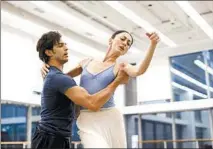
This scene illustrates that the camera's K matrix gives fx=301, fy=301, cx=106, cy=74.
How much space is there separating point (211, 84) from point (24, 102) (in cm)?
599

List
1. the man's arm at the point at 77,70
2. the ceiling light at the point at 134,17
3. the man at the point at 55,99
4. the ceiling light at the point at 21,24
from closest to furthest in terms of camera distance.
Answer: the man at the point at 55,99 < the man's arm at the point at 77,70 < the ceiling light at the point at 134,17 < the ceiling light at the point at 21,24

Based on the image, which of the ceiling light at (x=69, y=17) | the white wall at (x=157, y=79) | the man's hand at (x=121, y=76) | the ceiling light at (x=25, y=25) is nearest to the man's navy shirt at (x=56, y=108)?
the man's hand at (x=121, y=76)

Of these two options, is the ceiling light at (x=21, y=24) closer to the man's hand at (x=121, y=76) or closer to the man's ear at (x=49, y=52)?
the man's ear at (x=49, y=52)

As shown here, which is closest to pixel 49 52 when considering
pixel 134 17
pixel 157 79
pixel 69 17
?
pixel 157 79

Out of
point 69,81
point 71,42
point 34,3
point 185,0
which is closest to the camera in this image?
point 69,81

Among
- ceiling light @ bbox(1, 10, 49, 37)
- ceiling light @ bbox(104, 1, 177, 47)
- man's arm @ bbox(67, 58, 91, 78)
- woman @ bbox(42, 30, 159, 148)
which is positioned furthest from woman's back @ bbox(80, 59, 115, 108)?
ceiling light @ bbox(1, 10, 49, 37)

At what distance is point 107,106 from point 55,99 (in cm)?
24

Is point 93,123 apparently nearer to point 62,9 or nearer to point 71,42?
point 62,9

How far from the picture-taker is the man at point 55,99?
1.34m

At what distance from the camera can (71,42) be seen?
25.0 feet

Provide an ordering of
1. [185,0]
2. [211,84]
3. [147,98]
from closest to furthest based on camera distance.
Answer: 1. [211,84]
2. [185,0]
3. [147,98]

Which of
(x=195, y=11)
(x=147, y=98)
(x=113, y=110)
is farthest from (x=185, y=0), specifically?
(x=113, y=110)

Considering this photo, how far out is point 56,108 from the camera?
1.40 m

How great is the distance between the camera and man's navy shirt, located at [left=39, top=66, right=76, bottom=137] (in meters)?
1.38
